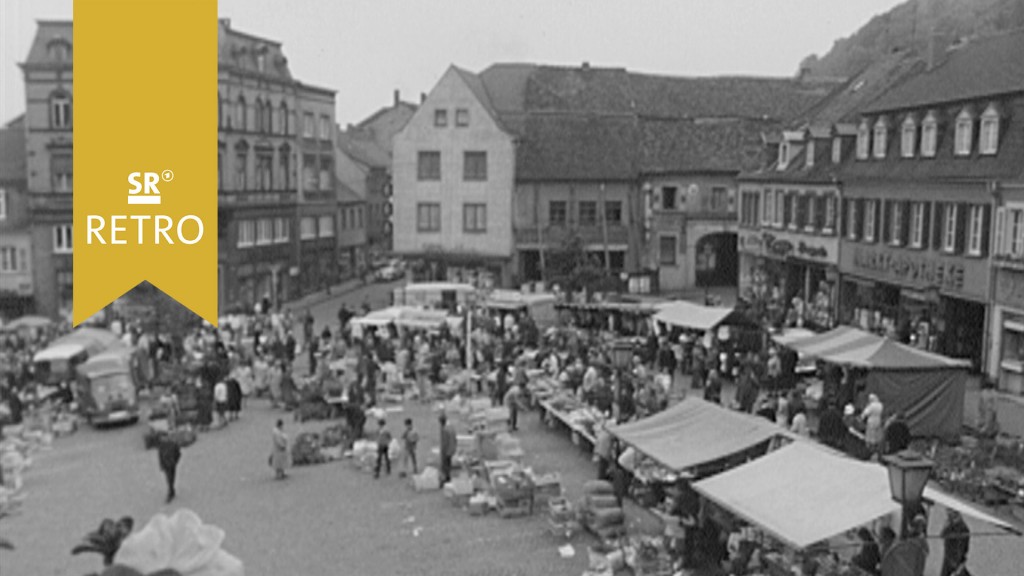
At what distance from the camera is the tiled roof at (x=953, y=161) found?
28.5 metres

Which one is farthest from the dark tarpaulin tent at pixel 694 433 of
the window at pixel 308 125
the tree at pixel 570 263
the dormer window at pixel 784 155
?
the window at pixel 308 125

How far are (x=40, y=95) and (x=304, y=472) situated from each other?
32.5 m

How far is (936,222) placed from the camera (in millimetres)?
31797

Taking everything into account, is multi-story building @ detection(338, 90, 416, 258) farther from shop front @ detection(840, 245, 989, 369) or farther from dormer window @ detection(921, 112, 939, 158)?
dormer window @ detection(921, 112, 939, 158)

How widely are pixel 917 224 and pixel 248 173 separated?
32.8 meters

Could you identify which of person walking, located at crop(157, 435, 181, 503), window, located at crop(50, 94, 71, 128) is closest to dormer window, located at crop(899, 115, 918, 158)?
person walking, located at crop(157, 435, 181, 503)

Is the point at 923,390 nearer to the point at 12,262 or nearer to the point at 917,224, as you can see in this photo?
the point at 917,224

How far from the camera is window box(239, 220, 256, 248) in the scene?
5124 centimetres

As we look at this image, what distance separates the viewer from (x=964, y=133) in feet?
101

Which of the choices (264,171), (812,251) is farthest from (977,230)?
(264,171)

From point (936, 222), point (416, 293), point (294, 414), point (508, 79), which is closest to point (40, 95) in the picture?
point (416, 293)

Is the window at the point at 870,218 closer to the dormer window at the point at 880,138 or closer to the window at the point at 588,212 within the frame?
the dormer window at the point at 880,138

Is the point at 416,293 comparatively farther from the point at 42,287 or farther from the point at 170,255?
the point at 170,255

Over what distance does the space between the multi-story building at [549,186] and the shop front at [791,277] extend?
168 inches
